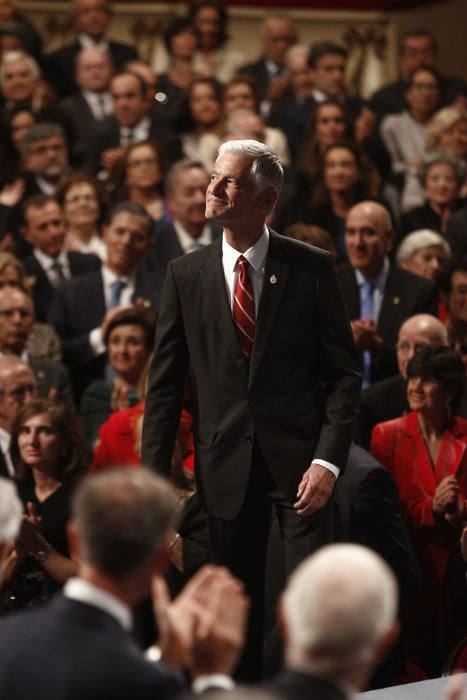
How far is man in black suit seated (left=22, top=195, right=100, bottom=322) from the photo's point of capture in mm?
6652

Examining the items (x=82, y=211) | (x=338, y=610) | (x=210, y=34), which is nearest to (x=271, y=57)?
(x=210, y=34)

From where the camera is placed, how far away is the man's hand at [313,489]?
368 centimetres

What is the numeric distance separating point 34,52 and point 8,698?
710cm

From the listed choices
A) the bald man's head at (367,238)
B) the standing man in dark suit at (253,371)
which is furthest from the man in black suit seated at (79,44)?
the standing man in dark suit at (253,371)

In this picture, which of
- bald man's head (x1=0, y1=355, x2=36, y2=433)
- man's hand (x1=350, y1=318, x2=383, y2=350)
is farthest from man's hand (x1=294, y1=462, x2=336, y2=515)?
man's hand (x1=350, y1=318, x2=383, y2=350)

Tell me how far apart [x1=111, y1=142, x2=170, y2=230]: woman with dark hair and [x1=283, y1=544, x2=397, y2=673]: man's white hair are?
5054mm

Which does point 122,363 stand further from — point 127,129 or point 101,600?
point 101,600

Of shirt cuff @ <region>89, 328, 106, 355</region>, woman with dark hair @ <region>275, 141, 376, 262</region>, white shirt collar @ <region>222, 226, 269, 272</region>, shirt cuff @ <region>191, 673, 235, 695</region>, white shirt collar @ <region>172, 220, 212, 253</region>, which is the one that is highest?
white shirt collar @ <region>222, 226, 269, 272</region>

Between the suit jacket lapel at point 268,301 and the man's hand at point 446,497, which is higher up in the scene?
the suit jacket lapel at point 268,301

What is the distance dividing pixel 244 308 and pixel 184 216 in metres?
2.96

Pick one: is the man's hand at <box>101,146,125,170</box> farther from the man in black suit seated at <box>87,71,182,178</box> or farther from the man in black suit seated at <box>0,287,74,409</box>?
the man in black suit seated at <box>0,287,74,409</box>

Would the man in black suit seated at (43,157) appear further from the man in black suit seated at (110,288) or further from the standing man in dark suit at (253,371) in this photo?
the standing man in dark suit at (253,371)

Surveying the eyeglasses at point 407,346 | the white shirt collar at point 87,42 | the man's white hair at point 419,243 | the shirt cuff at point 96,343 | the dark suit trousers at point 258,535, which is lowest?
the dark suit trousers at point 258,535

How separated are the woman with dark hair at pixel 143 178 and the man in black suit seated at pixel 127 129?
1.62 ft
